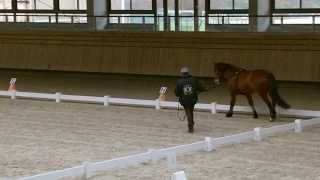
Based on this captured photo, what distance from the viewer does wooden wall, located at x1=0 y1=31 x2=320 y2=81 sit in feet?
57.1

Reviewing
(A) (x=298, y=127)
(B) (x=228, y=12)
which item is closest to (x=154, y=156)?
(A) (x=298, y=127)

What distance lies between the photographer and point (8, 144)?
393 inches

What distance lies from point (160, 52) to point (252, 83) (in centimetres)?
743

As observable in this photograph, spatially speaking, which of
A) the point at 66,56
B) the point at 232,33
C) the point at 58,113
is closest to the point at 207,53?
the point at 232,33

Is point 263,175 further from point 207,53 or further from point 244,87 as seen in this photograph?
point 207,53

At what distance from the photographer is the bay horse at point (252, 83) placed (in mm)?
12336

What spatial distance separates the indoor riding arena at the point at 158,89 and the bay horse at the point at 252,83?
0.02 meters

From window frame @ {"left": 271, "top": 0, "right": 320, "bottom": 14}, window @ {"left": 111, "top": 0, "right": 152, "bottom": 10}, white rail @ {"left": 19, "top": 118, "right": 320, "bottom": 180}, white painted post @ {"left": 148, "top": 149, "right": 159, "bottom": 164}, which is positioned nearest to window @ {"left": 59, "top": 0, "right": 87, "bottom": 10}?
window @ {"left": 111, "top": 0, "right": 152, "bottom": 10}

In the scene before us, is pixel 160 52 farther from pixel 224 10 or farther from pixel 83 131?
pixel 83 131

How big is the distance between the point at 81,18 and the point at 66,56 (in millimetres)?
1519

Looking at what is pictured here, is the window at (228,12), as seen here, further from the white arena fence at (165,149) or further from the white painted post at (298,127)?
the white painted post at (298,127)

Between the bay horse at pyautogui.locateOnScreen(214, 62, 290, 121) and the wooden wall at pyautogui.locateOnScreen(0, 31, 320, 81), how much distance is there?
4.98m

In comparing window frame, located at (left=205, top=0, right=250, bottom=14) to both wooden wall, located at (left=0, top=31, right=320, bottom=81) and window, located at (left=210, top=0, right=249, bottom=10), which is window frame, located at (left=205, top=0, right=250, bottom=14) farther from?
wooden wall, located at (left=0, top=31, right=320, bottom=81)

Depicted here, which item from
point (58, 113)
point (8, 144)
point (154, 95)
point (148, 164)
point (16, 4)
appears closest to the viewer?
point (148, 164)
